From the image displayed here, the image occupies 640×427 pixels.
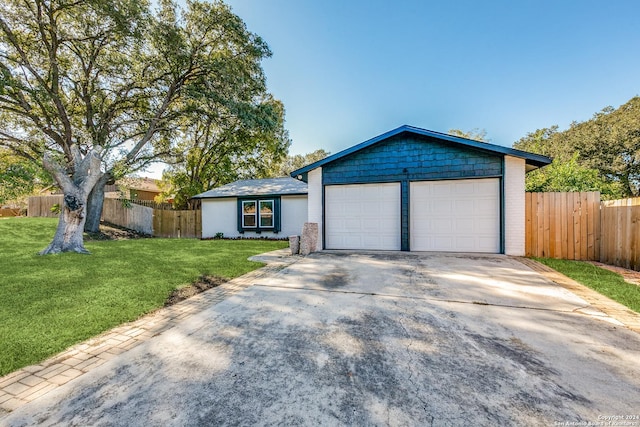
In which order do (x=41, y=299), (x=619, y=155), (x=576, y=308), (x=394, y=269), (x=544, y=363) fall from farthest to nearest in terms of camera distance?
(x=619, y=155)
(x=394, y=269)
(x=41, y=299)
(x=576, y=308)
(x=544, y=363)

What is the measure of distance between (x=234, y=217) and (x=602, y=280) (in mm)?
13531

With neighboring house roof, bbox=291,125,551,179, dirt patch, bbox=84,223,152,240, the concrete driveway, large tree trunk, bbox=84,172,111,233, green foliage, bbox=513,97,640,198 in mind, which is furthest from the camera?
green foliage, bbox=513,97,640,198

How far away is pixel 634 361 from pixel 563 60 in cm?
1399

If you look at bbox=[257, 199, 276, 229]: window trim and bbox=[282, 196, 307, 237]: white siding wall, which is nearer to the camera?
bbox=[282, 196, 307, 237]: white siding wall

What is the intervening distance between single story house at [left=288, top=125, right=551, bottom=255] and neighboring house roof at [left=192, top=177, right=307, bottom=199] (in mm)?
3901

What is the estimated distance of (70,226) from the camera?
848 centimetres

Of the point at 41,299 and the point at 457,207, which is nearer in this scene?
the point at 41,299

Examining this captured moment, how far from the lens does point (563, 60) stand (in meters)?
11.2

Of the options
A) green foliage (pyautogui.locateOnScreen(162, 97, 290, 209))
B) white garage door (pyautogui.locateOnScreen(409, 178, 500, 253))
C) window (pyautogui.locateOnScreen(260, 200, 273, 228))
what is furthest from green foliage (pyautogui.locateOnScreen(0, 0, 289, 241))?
white garage door (pyautogui.locateOnScreen(409, 178, 500, 253))

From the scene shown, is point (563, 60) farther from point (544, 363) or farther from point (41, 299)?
point (41, 299)

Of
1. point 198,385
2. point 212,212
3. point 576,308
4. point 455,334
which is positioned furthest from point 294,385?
point 212,212

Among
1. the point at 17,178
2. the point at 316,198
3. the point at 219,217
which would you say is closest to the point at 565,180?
the point at 316,198

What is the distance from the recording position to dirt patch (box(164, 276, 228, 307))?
4.15 metres

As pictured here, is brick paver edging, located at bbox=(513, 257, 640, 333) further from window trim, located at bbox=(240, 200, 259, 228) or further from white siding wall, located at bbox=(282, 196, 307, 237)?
window trim, located at bbox=(240, 200, 259, 228)
